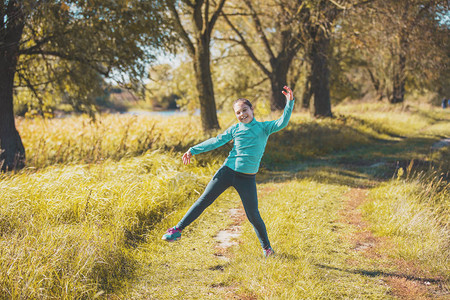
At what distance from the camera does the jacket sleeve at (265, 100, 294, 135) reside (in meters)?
3.70

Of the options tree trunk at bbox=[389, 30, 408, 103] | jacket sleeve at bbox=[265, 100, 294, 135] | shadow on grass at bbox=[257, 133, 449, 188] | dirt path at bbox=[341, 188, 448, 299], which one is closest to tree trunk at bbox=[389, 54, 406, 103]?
tree trunk at bbox=[389, 30, 408, 103]

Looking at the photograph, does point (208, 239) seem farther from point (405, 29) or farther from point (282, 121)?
point (405, 29)

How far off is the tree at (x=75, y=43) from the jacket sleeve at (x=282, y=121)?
5.73 m

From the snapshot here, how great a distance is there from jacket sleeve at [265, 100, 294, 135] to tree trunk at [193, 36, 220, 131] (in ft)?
28.9

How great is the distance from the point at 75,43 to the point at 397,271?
25.4 ft

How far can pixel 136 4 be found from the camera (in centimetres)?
888

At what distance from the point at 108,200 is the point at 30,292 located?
2089 mm

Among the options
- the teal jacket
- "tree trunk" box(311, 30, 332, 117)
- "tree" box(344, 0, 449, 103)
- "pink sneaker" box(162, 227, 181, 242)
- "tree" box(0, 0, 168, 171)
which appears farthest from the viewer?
"tree trunk" box(311, 30, 332, 117)

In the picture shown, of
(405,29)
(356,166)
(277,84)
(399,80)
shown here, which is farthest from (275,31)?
(399,80)

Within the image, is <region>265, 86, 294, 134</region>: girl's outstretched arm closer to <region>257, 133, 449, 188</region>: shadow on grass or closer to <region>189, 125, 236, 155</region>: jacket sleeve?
<region>189, 125, 236, 155</region>: jacket sleeve

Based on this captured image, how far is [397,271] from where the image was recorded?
12.5ft

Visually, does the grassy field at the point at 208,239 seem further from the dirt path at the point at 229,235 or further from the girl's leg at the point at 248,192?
the girl's leg at the point at 248,192

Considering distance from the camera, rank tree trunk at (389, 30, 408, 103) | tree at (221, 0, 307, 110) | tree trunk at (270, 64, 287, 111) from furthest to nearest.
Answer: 1. tree trunk at (389, 30, 408, 103)
2. tree trunk at (270, 64, 287, 111)
3. tree at (221, 0, 307, 110)

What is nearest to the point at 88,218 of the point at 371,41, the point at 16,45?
the point at 16,45
